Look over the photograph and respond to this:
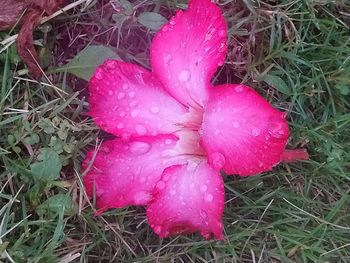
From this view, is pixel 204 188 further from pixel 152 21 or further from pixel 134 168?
pixel 152 21

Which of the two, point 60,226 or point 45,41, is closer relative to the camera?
point 60,226

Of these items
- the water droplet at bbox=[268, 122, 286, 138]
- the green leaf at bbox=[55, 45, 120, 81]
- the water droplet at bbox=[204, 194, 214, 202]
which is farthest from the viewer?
the green leaf at bbox=[55, 45, 120, 81]

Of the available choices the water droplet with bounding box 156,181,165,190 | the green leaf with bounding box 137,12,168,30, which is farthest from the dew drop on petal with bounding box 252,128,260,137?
the green leaf with bounding box 137,12,168,30

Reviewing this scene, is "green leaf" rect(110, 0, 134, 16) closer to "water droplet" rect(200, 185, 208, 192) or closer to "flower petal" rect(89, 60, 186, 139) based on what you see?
"flower petal" rect(89, 60, 186, 139)

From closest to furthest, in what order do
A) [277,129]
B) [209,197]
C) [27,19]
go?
[277,129]
[209,197]
[27,19]

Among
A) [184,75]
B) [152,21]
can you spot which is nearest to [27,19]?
[152,21]

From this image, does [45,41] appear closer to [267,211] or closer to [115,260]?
[115,260]

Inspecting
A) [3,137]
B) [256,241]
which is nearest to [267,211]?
[256,241]
